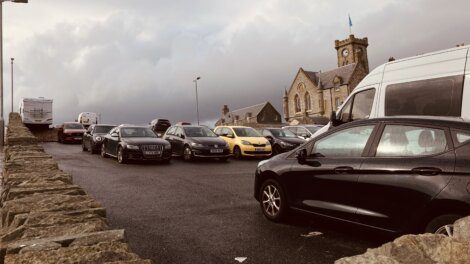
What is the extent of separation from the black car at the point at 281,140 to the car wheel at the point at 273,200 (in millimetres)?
12393

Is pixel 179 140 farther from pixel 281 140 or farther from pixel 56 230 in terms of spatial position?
pixel 56 230

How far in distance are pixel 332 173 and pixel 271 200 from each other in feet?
4.42

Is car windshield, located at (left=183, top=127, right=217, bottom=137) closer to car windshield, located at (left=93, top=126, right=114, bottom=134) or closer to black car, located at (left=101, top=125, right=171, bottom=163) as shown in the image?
black car, located at (left=101, top=125, right=171, bottom=163)

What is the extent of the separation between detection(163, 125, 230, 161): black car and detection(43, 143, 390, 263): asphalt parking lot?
231 inches

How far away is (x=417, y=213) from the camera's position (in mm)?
3996

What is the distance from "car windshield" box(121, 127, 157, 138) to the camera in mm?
15881

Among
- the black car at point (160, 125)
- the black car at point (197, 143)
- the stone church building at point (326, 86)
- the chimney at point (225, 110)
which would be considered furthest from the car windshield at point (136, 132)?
the chimney at point (225, 110)

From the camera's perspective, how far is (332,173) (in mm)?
5016

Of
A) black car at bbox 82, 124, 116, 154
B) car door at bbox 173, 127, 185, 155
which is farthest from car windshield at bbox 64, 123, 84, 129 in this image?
car door at bbox 173, 127, 185, 155

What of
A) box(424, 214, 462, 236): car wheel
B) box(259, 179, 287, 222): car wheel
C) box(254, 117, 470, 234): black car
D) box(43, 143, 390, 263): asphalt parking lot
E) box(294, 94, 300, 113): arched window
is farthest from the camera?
box(294, 94, 300, 113): arched window

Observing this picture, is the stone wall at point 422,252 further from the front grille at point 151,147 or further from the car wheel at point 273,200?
the front grille at point 151,147

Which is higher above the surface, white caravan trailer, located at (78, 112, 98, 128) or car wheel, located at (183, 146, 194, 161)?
white caravan trailer, located at (78, 112, 98, 128)

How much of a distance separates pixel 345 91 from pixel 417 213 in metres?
60.1

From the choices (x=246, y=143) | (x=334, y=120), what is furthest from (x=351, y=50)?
(x=334, y=120)
